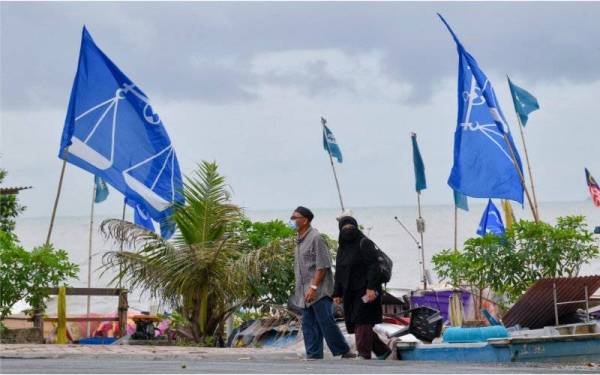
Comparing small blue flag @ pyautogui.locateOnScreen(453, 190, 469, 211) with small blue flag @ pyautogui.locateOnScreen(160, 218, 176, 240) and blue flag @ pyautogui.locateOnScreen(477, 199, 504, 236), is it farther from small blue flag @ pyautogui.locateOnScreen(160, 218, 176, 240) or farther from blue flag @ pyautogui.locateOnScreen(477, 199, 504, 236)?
small blue flag @ pyautogui.locateOnScreen(160, 218, 176, 240)

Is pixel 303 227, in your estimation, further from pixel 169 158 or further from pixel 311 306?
pixel 169 158

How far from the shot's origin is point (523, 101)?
27.7 meters

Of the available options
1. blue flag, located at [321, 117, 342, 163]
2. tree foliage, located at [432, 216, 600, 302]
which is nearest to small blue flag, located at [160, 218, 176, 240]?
tree foliage, located at [432, 216, 600, 302]

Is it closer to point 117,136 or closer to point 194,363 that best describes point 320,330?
point 194,363

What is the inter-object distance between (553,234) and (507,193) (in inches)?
135

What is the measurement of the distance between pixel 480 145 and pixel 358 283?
29.1 ft

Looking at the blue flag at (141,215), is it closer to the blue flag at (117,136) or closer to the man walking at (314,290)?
the blue flag at (117,136)

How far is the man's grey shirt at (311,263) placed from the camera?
14.2m

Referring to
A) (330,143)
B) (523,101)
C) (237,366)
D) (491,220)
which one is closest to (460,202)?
(491,220)

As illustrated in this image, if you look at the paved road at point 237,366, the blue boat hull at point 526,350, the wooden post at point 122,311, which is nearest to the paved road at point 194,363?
the paved road at point 237,366

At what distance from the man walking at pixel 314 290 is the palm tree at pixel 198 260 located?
13.3 feet

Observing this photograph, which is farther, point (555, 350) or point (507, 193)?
point (507, 193)

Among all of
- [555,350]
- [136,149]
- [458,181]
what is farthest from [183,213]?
[555,350]

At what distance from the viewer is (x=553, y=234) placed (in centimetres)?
1880
